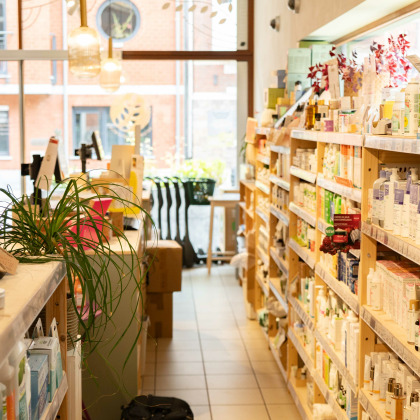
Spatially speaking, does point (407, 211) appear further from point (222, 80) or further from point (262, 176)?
point (222, 80)

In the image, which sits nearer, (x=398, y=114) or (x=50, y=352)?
(x=50, y=352)

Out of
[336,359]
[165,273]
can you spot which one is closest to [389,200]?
[336,359]

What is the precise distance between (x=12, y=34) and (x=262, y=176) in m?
4.39

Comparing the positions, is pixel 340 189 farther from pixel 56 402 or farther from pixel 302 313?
pixel 56 402

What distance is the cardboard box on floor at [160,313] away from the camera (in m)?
6.38

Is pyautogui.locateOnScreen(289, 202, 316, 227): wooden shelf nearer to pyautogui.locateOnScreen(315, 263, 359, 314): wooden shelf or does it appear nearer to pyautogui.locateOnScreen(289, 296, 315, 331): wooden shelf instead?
pyautogui.locateOnScreen(315, 263, 359, 314): wooden shelf

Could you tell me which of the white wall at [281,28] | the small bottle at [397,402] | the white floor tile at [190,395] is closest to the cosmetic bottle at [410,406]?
the small bottle at [397,402]

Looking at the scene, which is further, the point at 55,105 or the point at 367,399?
the point at 55,105

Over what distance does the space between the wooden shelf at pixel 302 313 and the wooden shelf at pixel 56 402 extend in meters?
2.09

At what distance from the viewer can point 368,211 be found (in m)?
3.28

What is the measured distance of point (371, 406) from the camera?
314cm

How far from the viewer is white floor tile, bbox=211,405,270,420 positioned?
476cm

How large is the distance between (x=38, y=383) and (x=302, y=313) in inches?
111

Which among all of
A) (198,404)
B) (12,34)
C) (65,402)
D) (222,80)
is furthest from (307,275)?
(12,34)
